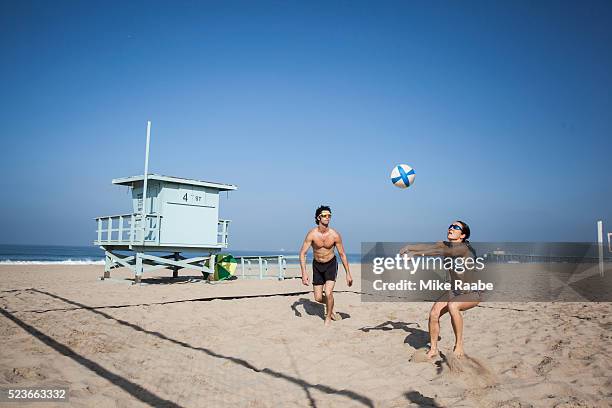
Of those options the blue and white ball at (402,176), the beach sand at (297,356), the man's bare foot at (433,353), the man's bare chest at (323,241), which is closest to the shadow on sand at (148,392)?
the beach sand at (297,356)

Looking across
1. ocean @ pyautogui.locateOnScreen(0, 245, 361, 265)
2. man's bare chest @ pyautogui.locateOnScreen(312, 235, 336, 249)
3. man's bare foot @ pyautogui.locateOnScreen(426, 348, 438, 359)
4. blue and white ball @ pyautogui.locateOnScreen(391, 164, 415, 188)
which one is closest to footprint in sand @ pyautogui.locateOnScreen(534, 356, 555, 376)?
man's bare foot @ pyautogui.locateOnScreen(426, 348, 438, 359)

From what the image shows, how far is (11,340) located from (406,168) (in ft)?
24.2

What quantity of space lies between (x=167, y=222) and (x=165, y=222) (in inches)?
3.4

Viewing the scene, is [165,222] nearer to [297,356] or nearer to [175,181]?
[175,181]

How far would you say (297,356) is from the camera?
569cm

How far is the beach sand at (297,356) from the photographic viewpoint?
162 inches

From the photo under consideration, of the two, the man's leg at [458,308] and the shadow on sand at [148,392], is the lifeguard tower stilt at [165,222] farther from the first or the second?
the man's leg at [458,308]

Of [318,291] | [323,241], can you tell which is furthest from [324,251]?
[318,291]

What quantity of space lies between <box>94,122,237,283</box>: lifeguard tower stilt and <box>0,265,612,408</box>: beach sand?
5.42 m

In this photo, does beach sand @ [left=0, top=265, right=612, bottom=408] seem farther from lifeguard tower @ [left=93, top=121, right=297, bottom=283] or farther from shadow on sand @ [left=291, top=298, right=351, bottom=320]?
lifeguard tower @ [left=93, top=121, right=297, bottom=283]

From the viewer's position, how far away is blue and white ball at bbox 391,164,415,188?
8812 mm

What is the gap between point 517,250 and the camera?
47094 millimetres

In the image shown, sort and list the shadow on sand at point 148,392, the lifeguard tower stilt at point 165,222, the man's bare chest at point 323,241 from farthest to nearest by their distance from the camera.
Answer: the lifeguard tower stilt at point 165,222, the man's bare chest at point 323,241, the shadow on sand at point 148,392

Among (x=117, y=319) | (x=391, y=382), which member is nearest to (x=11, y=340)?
(x=117, y=319)
